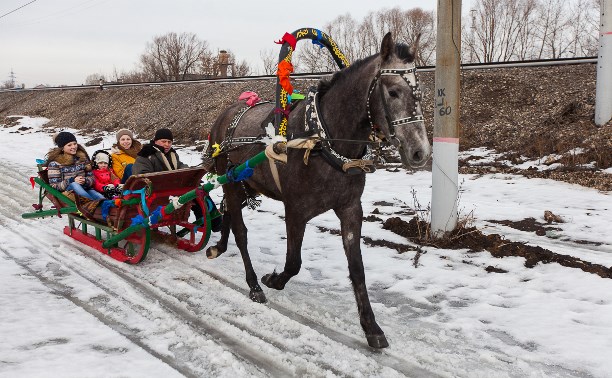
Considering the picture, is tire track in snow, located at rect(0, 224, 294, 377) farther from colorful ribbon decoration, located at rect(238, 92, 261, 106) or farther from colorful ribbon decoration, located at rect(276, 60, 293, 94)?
colorful ribbon decoration, located at rect(238, 92, 261, 106)

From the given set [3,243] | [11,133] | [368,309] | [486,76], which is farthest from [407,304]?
[11,133]

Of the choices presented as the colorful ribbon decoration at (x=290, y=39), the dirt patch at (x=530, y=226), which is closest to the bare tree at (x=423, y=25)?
the dirt patch at (x=530, y=226)

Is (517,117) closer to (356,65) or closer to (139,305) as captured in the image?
(356,65)

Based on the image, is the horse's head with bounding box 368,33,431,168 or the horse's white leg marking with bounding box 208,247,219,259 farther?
the horse's white leg marking with bounding box 208,247,219,259

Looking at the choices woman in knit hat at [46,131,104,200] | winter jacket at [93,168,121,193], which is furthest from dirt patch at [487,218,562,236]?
woman in knit hat at [46,131,104,200]

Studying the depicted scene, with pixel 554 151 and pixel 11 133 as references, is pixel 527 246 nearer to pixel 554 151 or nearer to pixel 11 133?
pixel 554 151

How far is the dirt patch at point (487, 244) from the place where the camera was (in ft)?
17.9

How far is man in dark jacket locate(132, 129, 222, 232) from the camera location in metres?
6.69

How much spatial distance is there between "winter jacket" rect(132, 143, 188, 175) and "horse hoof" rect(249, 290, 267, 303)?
2.61 meters

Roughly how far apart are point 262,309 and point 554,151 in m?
8.29

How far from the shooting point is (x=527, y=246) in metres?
5.98

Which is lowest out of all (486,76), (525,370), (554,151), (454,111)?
(525,370)

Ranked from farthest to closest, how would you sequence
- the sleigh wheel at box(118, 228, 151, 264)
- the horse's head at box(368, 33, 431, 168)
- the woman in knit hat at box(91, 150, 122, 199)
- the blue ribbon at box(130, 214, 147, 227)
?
the woman in knit hat at box(91, 150, 122, 199) < the sleigh wheel at box(118, 228, 151, 264) < the blue ribbon at box(130, 214, 147, 227) < the horse's head at box(368, 33, 431, 168)

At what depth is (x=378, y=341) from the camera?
3.87 meters
